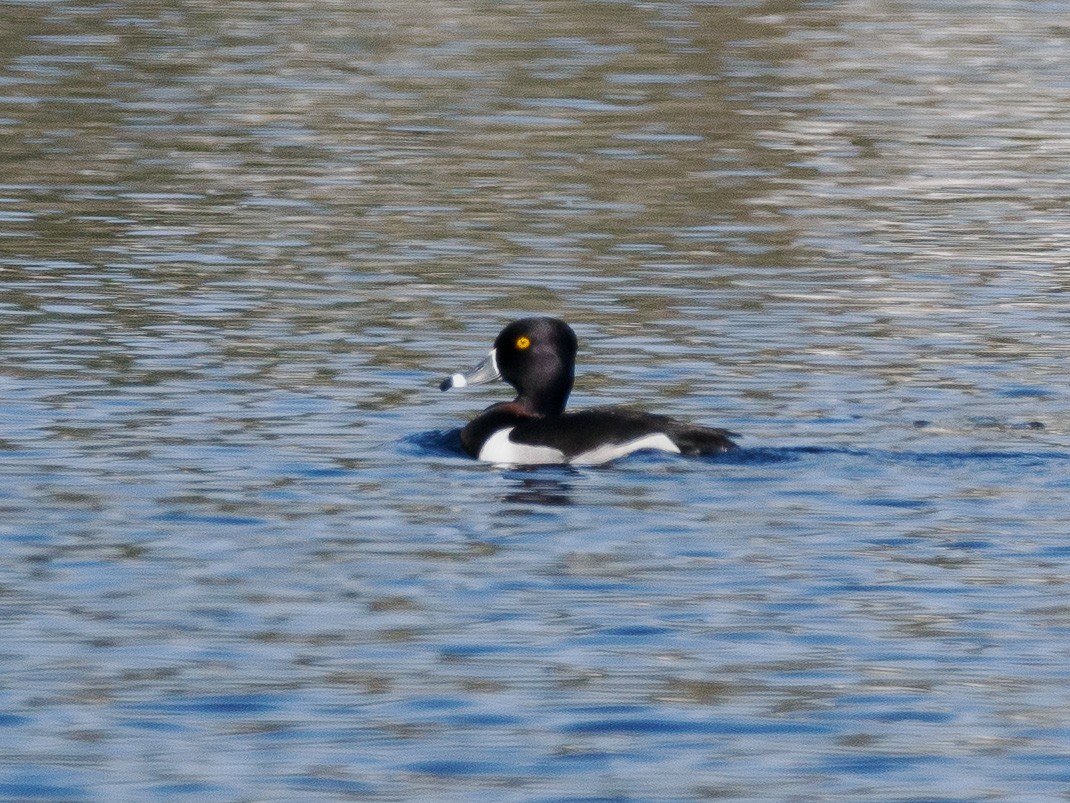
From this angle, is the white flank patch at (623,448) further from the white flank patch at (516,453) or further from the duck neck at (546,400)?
the duck neck at (546,400)

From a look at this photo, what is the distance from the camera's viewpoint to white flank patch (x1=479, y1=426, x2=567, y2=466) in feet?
41.9

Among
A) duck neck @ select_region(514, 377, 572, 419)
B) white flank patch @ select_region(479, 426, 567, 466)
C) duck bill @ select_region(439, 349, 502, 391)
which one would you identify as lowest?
white flank patch @ select_region(479, 426, 567, 466)

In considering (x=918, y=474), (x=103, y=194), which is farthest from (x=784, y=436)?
(x=103, y=194)

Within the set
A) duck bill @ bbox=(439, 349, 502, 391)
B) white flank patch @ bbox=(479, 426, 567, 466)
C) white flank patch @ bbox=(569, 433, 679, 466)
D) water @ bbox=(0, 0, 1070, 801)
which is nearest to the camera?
water @ bbox=(0, 0, 1070, 801)

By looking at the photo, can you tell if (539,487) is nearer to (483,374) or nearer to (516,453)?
(516,453)

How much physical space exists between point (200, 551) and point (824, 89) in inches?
864

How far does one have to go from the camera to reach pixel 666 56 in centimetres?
3444

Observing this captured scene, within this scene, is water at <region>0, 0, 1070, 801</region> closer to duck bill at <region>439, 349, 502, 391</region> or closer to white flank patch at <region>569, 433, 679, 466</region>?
white flank patch at <region>569, 433, 679, 466</region>

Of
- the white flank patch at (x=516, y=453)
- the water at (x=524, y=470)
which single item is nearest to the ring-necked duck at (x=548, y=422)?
the white flank patch at (x=516, y=453)

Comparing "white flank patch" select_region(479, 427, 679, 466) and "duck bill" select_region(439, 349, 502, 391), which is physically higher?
"duck bill" select_region(439, 349, 502, 391)

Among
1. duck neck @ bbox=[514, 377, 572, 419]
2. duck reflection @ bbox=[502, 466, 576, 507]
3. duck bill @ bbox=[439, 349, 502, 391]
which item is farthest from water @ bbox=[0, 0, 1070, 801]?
duck neck @ bbox=[514, 377, 572, 419]

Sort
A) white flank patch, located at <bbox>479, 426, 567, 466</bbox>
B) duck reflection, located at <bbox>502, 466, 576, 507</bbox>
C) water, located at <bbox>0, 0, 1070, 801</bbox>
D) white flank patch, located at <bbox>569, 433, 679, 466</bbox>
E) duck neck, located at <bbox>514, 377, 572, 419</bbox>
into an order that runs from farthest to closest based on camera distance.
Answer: duck neck, located at <bbox>514, 377, 572, 419</bbox> → white flank patch, located at <bbox>479, 426, 567, 466</bbox> → white flank patch, located at <bbox>569, 433, 679, 466</bbox> → duck reflection, located at <bbox>502, 466, 576, 507</bbox> → water, located at <bbox>0, 0, 1070, 801</bbox>

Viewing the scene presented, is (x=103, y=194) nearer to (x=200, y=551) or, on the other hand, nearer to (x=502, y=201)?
(x=502, y=201)

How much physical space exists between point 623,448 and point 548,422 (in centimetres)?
64
